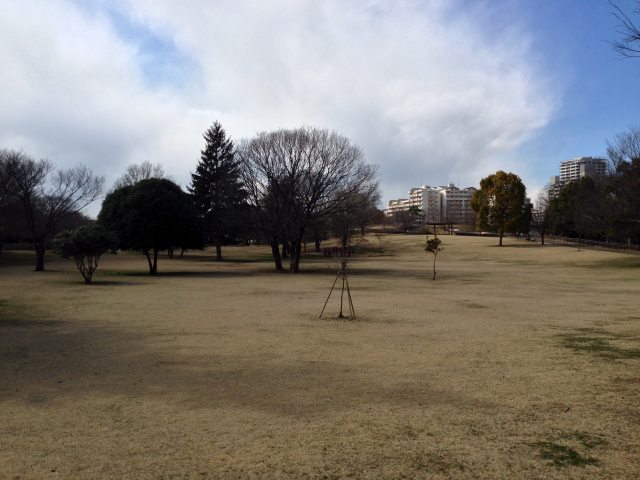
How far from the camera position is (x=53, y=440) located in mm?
5820

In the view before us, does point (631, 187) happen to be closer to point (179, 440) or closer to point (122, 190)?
point (122, 190)

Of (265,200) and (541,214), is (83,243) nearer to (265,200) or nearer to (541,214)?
(265,200)

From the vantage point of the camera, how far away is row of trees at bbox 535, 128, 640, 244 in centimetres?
4350

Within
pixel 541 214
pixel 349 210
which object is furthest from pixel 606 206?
pixel 541 214

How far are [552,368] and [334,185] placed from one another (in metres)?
31.2

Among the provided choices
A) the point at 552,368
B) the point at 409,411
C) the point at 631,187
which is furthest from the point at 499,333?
the point at 631,187

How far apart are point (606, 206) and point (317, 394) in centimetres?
4976

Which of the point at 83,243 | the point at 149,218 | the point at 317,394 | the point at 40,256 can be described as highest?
the point at 149,218

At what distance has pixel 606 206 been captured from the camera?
49219 millimetres

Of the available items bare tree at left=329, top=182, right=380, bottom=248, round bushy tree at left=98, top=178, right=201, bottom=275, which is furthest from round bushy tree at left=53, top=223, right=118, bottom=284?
bare tree at left=329, top=182, right=380, bottom=248

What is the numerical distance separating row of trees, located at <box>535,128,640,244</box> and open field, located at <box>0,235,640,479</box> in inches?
1222

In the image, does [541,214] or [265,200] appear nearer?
[265,200]

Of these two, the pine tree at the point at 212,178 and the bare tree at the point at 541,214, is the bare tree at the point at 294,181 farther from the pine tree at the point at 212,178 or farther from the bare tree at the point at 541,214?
the bare tree at the point at 541,214

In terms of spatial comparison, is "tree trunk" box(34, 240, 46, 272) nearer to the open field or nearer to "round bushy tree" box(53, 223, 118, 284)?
"round bushy tree" box(53, 223, 118, 284)
